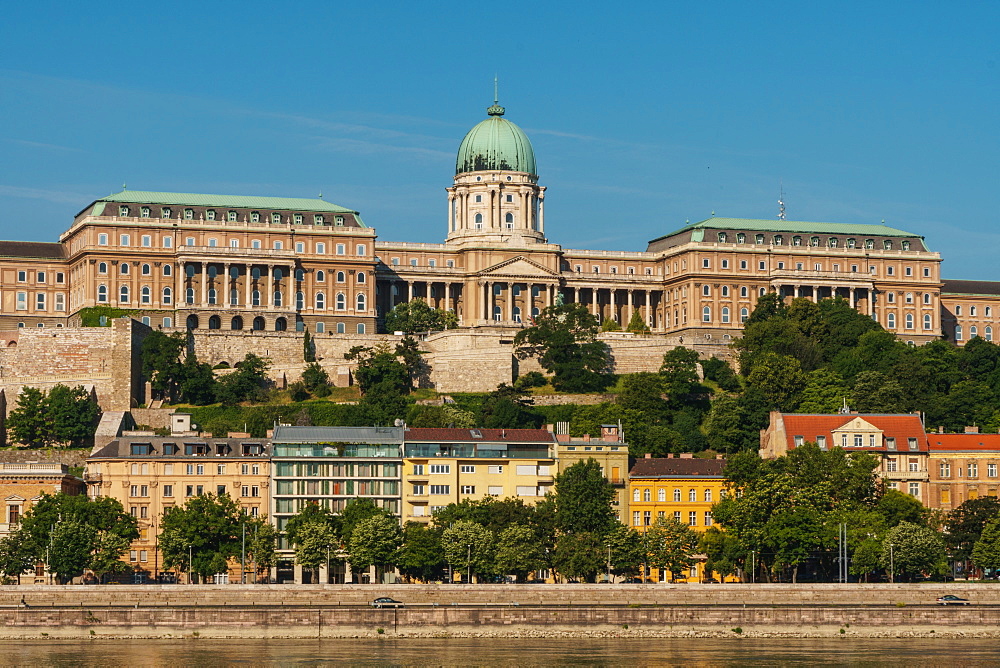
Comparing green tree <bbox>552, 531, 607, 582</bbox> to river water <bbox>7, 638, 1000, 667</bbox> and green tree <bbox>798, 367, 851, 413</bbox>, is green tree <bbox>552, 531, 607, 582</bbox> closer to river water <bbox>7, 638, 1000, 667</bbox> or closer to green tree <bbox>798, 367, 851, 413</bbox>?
river water <bbox>7, 638, 1000, 667</bbox>

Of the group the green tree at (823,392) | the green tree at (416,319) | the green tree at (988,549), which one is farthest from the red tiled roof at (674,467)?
the green tree at (416,319)

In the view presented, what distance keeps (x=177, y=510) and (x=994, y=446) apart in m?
48.9

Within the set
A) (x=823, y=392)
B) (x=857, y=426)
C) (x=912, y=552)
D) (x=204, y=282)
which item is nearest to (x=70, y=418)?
(x=204, y=282)

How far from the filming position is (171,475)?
12319 centimetres

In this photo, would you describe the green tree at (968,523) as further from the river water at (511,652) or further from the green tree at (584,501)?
the green tree at (584,501)

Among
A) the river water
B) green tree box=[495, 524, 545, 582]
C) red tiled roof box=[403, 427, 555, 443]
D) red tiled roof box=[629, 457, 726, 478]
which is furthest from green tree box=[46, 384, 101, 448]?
the river water

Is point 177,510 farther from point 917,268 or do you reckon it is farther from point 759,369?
point 917,268

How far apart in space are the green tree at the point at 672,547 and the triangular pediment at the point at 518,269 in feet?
234

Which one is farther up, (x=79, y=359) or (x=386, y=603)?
(x=79, y=359)

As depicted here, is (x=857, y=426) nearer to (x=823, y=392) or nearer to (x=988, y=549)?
(x=988, y=549)

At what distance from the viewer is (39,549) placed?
113 m

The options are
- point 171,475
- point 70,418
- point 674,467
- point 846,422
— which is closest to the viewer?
point 171,475

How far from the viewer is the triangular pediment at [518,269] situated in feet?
618

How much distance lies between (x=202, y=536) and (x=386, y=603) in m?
15.4
